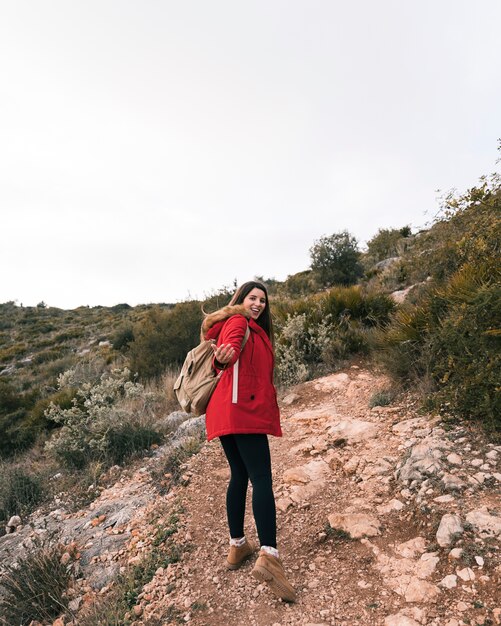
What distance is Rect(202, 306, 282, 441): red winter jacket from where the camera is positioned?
237 centimetres

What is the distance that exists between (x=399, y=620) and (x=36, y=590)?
8.74ft

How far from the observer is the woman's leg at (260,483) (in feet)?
7.83

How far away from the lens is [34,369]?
16297mm

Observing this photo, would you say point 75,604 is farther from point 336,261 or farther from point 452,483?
point 336,261

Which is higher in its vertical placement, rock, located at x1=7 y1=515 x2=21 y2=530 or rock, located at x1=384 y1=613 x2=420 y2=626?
rock, located at x1=384 y1=613 x2=420 y2=626

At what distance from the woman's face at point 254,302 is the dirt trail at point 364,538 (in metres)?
1.67

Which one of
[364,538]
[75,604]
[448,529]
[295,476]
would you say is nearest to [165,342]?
[295,476]

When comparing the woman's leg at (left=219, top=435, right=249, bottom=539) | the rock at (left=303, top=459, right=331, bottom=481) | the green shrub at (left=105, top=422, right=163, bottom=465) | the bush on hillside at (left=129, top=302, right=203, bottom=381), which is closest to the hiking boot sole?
the woman's leg at (left=219, top=435, right=249, bottom=539)

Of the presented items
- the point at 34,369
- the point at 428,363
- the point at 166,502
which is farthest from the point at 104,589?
the point at 34,369


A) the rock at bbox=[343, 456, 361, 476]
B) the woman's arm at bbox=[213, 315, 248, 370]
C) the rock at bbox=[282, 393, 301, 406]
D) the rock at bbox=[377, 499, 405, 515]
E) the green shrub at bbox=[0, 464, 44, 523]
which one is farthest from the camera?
the rock at bbox=[282, 393, 301, 406]

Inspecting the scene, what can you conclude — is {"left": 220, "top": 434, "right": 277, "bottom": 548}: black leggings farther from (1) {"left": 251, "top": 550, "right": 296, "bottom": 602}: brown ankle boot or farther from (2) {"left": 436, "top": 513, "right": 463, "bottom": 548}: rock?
(2) {"left": 436, "top": 513, "right": 463, "bottom": 548}: rock

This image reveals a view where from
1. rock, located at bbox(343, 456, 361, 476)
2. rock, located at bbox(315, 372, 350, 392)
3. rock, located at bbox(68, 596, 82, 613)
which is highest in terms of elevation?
rock, located at bbox(315, 372, 350, 392)

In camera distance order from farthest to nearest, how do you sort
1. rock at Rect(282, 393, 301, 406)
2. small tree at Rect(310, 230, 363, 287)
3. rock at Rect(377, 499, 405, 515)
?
small tree at Rect(310, 230, 363, 287) → rock at Rect(282, 393, 301, 406) → rock at Rect(377, 499, 405, 515)

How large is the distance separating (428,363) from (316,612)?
301cm
